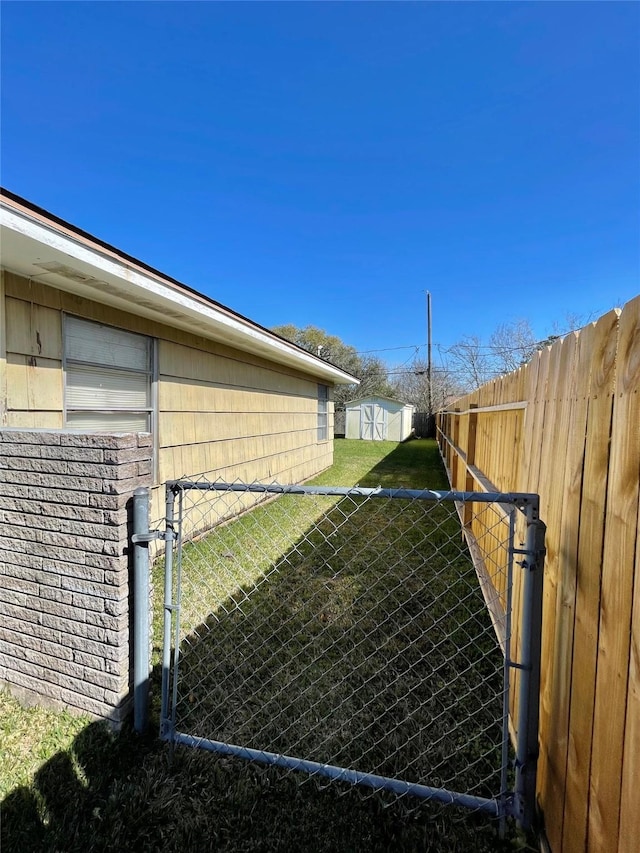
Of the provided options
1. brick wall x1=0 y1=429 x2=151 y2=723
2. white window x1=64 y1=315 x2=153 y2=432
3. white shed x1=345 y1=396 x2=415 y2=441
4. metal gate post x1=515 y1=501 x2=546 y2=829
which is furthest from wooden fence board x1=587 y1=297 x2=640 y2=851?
white shed x1=345 y1=396 x2=415 y2=441

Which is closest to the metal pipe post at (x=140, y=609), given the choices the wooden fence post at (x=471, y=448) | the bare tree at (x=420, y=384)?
the wooden fence post at (x=471, y=448)

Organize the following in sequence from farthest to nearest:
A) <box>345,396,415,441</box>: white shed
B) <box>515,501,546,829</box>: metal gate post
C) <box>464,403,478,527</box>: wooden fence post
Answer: <box>345,396,415,441</box>: white shed < <box>464,403,478,527</box>: wooden fence post < <box>515,501,546,829</box>: metal gate post

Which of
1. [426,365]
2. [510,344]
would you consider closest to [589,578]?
[510,344]

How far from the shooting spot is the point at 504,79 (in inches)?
225

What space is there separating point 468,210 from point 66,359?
604 inches

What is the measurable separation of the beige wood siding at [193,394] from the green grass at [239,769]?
6.39ft

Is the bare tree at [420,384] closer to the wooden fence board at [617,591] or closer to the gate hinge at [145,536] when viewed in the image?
the gate hinge at [145,536]

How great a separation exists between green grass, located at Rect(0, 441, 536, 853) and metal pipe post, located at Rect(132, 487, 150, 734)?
0.15m

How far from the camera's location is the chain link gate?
4.70 feet

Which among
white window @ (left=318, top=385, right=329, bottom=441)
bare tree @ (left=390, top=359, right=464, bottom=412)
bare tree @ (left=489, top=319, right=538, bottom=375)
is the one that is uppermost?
bare tree @ (left=489, top=319, right=538, bottom=375)

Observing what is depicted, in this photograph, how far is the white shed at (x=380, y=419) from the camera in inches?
845

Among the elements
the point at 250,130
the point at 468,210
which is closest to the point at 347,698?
the point at 250,130

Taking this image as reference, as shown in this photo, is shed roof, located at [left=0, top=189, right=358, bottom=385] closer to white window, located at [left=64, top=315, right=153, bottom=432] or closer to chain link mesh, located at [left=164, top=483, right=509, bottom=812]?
white window, located at [left=64, top=315, right=153, bottom=432]

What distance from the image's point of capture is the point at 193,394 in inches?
183
